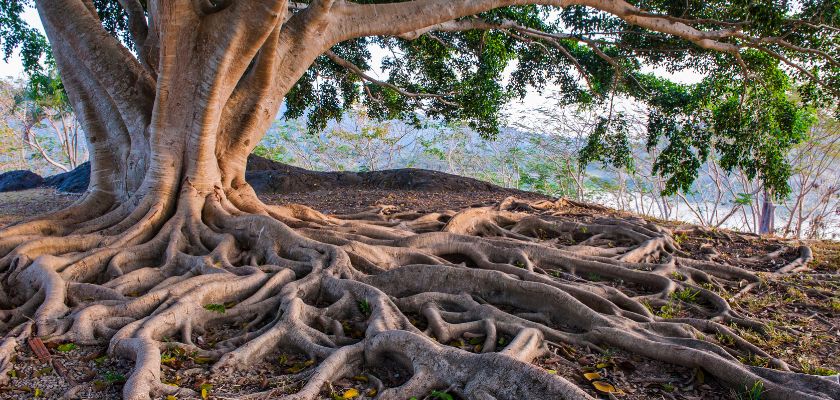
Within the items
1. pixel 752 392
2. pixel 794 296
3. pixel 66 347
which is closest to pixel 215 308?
pixel 66 347

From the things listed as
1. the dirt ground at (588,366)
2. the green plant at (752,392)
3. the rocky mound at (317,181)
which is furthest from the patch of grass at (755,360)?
the rocky mound at (317,181)

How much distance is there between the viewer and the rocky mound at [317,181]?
12469 mm

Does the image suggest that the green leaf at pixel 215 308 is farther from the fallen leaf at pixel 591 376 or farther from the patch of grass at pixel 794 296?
the patch of grass at pixel 794 296

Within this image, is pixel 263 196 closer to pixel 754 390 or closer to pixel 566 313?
pixel 566 313

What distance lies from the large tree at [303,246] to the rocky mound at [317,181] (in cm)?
475

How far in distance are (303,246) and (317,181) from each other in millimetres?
8267

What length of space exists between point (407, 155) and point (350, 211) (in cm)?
2167

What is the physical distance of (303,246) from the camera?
4.86 metres

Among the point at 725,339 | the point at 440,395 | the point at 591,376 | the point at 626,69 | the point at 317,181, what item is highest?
the point at 626,69

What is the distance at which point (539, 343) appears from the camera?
3342mm

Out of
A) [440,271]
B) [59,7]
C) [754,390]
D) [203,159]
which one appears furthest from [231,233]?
[754,390]

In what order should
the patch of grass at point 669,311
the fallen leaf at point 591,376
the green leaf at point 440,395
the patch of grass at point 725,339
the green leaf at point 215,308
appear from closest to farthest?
the green leaf at point 440,395 < the fallen leaf at point 591,376 < the patch of grass at point 725,339 < the green leaf at point 215,308 < the patch of grass at point 669,311

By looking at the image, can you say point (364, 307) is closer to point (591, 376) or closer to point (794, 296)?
point (591, 376)

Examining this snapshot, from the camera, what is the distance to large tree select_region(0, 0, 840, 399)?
126 inches
